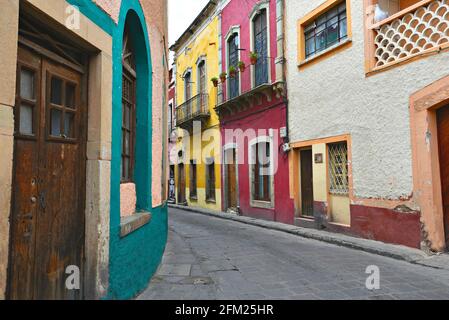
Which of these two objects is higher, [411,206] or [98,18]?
[98,18]

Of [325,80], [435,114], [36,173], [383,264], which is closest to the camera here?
[36,173]

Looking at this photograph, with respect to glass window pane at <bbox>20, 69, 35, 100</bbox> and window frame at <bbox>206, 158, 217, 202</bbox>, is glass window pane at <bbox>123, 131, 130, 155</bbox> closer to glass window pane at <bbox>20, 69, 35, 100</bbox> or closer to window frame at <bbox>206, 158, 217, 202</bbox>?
glass window pane at <bbox>20, 69, 35, 100</bbox>

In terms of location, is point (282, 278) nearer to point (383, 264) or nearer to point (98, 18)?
point (383, 264)

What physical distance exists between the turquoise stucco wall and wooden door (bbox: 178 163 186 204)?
13619 millimetres

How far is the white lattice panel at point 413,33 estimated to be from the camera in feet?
20.6

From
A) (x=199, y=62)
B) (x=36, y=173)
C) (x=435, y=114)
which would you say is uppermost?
(x=199, y=62)

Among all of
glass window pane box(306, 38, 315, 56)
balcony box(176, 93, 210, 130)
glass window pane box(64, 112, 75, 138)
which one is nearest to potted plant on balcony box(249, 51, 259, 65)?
glass window pane box(306, 38, 315, 56)

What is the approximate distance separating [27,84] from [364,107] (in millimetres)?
6883

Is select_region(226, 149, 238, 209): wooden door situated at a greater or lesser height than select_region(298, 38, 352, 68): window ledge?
lesser

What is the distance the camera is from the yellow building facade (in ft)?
52.0

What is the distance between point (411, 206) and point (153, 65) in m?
5.28

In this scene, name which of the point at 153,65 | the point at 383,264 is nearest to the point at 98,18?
the point at 153,65
